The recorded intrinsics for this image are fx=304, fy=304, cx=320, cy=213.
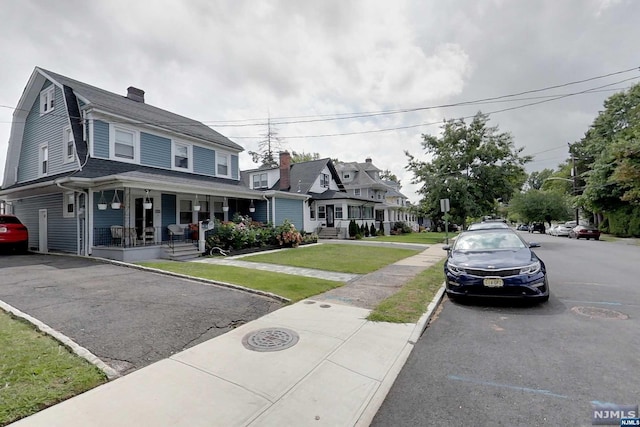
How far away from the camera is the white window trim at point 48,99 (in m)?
15.1

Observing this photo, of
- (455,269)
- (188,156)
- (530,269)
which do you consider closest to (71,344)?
(455,269)

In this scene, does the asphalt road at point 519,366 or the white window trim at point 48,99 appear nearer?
the asphalt road at point 519,366

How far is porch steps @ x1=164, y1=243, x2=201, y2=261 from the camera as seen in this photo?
12285 millimetres

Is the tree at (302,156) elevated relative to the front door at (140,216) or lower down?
elevated

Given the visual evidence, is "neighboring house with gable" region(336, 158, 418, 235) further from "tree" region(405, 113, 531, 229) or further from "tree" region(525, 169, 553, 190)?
"tree" region(525, 169, 553, 190)

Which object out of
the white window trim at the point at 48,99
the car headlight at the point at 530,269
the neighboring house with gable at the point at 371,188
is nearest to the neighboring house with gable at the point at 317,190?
the neighboring house with gable at the point at 371,188

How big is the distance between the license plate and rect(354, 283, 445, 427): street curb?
1175 mm

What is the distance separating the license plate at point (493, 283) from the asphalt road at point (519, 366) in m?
0.44

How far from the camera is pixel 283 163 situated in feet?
84.8

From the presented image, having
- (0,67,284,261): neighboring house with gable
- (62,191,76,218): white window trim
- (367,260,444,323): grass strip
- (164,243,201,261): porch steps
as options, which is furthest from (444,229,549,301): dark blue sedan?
(62,191,76,218): white window trim

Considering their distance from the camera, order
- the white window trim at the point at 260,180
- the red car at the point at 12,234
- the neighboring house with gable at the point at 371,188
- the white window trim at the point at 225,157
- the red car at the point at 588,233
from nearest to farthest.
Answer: the red car at the point at 12,234 → the white window trim at the point at 225,157 → the red car at the point at 588,233 → the white window trim at the point at 260,180 → the neighboring house with gable at the point at 371,188

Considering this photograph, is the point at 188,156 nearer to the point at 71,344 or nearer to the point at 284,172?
the point at 284,172

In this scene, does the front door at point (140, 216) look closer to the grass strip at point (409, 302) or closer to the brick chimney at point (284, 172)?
the grass strip at point (409, 302)

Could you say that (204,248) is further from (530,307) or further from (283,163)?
(283,163)
